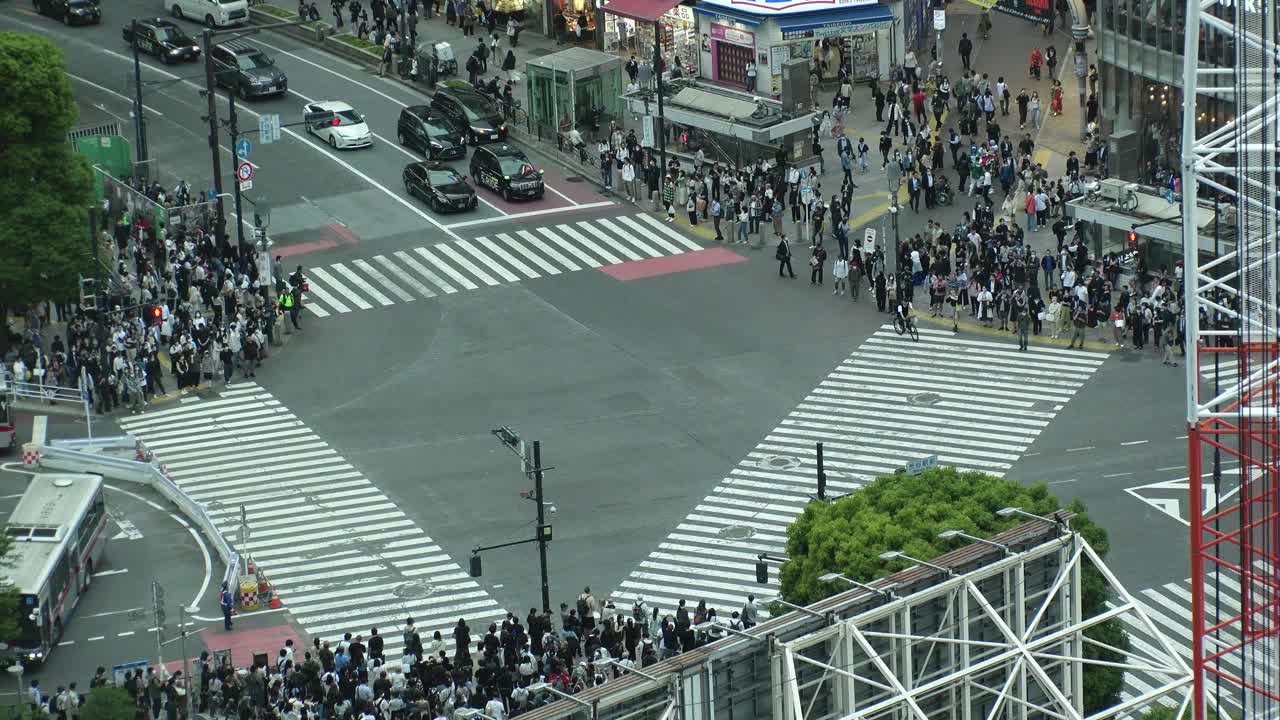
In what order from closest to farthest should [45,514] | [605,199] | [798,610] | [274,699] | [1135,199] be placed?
[798,610]
[274,699]
[45,514]
[1135,199]
[605,199]

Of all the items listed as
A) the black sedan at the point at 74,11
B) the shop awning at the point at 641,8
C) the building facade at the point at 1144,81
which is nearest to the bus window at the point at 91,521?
the building facade at the point at 1144,81

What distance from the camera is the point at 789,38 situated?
88.6 metres

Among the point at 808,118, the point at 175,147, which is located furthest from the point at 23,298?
the point at 808,118

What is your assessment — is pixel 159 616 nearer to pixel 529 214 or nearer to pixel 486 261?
pixel 486 261

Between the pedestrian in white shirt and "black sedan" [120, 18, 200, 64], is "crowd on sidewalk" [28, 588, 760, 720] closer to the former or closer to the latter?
the pedestrian in white shirt

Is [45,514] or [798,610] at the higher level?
[798,610]

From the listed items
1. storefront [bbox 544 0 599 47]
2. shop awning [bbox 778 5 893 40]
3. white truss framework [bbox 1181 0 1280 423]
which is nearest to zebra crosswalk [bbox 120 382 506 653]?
white truss framework [bbox 1181 0 1280 423]

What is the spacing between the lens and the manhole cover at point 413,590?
56.8 metres

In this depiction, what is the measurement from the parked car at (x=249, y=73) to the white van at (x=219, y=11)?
5.94 metres

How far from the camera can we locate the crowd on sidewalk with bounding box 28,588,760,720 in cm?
4844

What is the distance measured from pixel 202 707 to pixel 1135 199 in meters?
35.7

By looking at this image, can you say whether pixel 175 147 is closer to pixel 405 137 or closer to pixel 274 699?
pixel 405 137

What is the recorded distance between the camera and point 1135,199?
72812 mm

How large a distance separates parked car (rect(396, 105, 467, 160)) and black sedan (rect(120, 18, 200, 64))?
1394cm
